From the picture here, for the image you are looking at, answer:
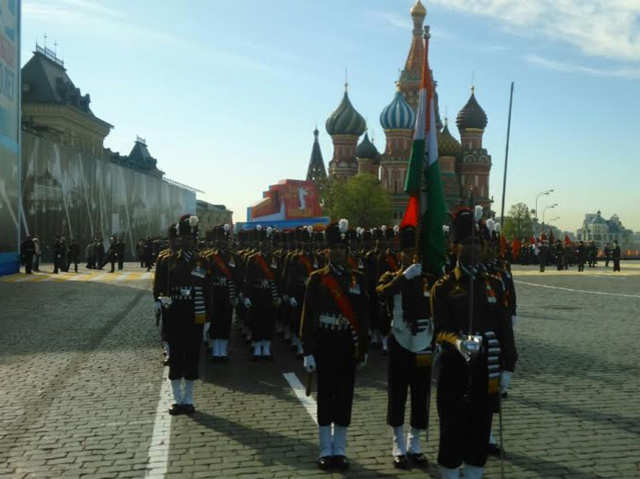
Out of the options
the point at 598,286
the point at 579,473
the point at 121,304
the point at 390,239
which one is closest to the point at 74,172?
the point at 121,304

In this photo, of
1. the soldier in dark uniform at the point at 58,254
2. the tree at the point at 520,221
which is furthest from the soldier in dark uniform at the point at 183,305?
the tree at the point at 520,221

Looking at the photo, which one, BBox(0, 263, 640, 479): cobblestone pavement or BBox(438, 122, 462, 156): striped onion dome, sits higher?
BBox(438, 122, 462, 156): striped onion dome

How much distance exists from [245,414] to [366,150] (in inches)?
3805

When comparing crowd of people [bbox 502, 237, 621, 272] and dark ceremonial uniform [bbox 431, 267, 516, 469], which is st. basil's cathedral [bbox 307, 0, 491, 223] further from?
dark ceremonial uniform [bbox 431, 267, 516, 469]

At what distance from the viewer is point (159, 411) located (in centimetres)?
772

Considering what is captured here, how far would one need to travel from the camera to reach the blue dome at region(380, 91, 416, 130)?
9169cm

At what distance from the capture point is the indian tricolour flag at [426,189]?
710 centimetres

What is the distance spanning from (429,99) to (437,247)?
7.18ft

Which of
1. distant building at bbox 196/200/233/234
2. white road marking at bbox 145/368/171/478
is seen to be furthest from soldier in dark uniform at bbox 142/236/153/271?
distant building at bbox 196/200/233/234

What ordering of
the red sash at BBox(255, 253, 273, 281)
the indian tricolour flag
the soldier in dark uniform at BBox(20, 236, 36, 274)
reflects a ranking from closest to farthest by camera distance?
the indian tricolour flag, the red sash at BBox(255, 253, 273, 281), the soldier in dark uniform at BBox(20, 236, 36, 274)

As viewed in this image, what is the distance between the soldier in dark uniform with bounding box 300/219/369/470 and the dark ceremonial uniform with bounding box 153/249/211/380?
213 cm

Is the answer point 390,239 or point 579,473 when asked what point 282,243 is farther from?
point 579,473

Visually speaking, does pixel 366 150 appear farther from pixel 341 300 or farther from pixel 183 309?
Result: pixel 341 300

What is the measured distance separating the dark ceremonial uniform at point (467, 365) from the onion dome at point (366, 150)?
3879 inches
